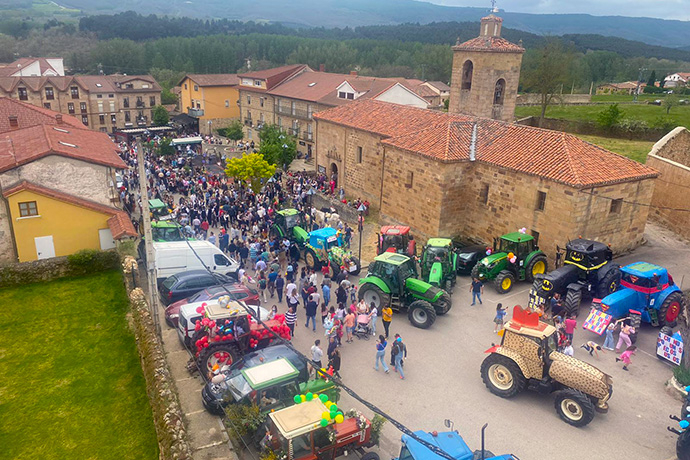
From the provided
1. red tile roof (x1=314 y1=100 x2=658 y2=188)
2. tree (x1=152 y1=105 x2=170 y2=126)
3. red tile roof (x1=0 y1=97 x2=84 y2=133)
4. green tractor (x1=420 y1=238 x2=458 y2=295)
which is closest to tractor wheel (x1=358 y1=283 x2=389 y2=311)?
green tractor (x1=420 y1=238 x2=458 y2=295)

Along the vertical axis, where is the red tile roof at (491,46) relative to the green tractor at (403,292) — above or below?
above

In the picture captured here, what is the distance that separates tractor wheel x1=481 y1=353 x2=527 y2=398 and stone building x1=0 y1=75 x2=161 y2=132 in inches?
2134

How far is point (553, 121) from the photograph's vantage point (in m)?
45.9

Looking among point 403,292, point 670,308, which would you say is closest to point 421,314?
point 403,292

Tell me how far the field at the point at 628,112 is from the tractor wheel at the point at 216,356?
40875 millimetres

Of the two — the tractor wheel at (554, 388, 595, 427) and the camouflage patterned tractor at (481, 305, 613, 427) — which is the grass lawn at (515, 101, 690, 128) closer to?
the camouflage patterned tractor at (481, 305, 613, 427)

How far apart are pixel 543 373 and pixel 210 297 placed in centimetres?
966

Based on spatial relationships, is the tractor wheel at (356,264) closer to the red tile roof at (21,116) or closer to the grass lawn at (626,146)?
the red tile roof at (21,116)

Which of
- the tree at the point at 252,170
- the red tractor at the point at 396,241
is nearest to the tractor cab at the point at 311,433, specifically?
the red tractor at the point at 396,241

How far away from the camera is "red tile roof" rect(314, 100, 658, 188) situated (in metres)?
20.0

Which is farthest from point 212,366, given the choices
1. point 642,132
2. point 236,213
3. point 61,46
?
point 61,46

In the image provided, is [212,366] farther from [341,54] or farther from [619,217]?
[341,54]

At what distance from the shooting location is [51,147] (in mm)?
20984

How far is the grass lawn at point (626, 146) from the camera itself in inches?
1380
